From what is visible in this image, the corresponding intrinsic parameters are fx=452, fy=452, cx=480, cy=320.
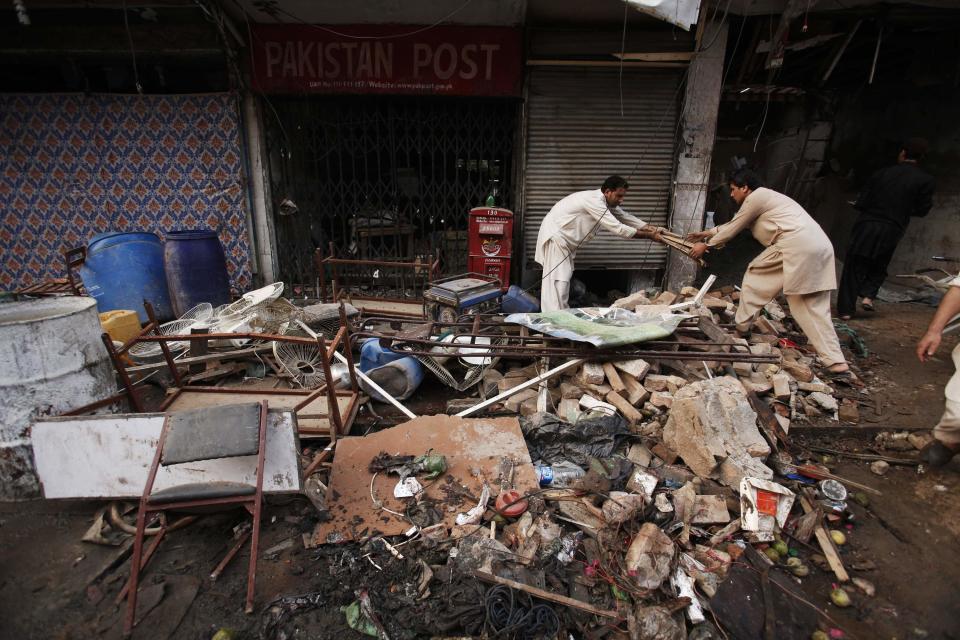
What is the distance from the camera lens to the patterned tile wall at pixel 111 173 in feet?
19.7

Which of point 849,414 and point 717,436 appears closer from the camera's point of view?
point 717,436

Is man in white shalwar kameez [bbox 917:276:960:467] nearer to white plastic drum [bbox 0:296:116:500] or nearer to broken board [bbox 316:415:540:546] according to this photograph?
broken board [bbox 316:415:540:546]

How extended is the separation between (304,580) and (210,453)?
2.74ft

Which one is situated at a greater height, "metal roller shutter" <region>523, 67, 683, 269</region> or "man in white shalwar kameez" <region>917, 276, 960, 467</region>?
"metal roller shutter" <region>523, 67, 683, 269</region>

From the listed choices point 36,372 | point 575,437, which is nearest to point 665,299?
point 575,437

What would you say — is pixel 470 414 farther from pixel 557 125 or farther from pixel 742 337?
pixel 557 125

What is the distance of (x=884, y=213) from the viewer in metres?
5.38

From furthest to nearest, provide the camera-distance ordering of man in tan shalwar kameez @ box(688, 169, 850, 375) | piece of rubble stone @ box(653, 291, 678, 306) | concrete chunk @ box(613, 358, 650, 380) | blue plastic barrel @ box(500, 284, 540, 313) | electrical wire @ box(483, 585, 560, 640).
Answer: blue plastic barrel @ box(500, 284, 540, 313) < piece of rubble stone @ box(653, 291, 678, 306) < man in tan shalwar kameez @ box(688, 169, 850, 375) < concrete chunk @ box(613, 358, 650, 380) < electrical wire @ box(483, 585, 560, 640)

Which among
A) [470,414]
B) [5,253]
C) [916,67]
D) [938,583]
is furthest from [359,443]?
[916,67]

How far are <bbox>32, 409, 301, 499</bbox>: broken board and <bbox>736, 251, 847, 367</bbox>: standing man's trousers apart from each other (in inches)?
171

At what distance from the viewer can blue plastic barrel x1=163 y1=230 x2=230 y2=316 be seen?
545 cm

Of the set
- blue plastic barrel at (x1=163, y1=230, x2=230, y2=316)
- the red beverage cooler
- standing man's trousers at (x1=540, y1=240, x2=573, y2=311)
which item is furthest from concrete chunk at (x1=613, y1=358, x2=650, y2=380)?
blue plastic barrel at (x1=163, y1=230, x2=230, y2=316)

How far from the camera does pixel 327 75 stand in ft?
19.0

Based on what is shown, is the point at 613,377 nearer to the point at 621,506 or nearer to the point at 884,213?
the point at 621,506
